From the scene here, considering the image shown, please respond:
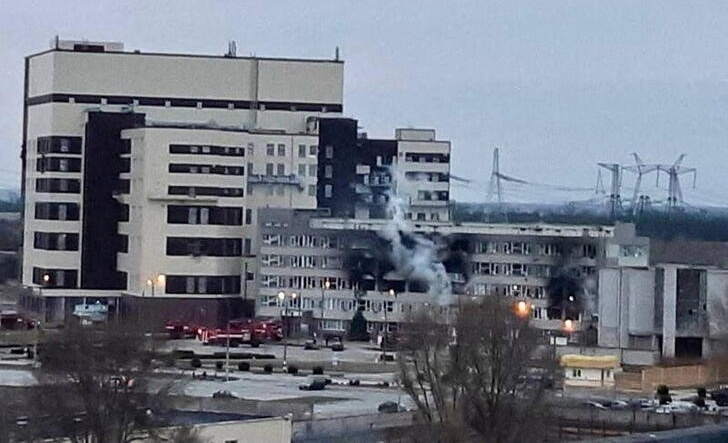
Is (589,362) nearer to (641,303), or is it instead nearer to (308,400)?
(641,303)

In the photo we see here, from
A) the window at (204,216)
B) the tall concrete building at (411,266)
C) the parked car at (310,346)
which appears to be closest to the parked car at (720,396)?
the tall concrete building at (411,266)

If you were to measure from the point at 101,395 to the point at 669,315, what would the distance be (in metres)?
13.2

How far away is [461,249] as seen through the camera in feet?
85.9

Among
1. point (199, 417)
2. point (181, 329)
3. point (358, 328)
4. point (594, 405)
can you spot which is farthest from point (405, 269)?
point (199, 417)

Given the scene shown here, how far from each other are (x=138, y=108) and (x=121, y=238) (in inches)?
97.3

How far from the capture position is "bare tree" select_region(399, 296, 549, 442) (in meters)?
12.7

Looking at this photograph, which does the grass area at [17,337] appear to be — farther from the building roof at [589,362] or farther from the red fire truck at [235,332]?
the building roof at [589,362]

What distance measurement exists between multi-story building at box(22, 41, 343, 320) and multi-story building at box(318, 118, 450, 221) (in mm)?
437

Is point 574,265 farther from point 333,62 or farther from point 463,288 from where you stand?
point 333,62

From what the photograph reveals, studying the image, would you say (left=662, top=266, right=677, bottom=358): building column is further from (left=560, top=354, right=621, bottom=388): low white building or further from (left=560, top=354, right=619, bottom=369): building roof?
(left=560, top=354, right=621, bottom=388): low white building

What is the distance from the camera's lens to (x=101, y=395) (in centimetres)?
1048

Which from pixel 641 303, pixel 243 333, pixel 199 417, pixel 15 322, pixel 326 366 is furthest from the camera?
pixel 15 322

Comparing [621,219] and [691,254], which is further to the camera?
[621,219]

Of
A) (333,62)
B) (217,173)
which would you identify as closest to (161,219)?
→ (217,173)
